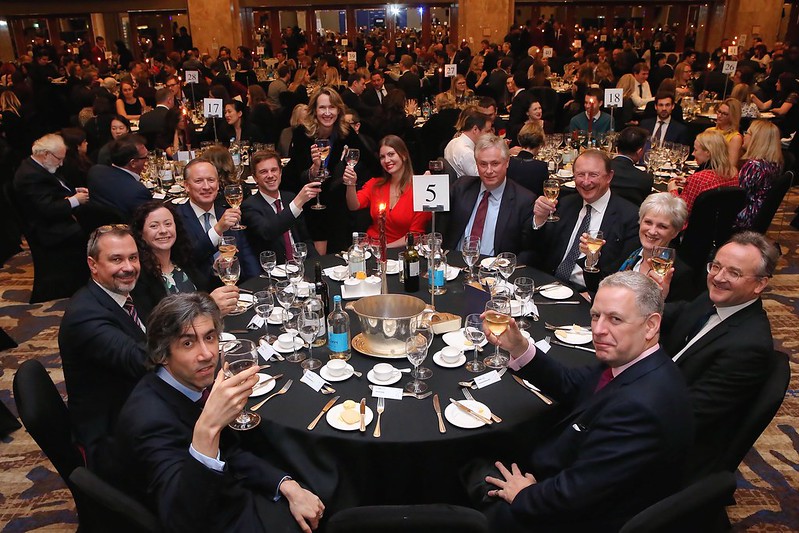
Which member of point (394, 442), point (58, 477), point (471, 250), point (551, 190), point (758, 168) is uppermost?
point (551, 190)

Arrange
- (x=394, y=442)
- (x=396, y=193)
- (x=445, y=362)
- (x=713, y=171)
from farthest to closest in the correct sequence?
(x=713, y=171) → (x=396, y=193) → (x=445, y=362) → (x=394, y=442)

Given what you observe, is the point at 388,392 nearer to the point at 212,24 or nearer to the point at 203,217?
the point at 203,217

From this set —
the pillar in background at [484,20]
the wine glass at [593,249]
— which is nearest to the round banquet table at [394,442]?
the wine glass at [593,249]

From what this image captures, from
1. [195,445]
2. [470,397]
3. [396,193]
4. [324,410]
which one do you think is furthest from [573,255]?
[195,445]

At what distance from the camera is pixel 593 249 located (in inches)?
140

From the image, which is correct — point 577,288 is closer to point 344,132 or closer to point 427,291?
point 427,291

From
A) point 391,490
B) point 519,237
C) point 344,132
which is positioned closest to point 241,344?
point 391,490

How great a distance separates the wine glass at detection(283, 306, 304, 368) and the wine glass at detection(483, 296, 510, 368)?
2.89ft

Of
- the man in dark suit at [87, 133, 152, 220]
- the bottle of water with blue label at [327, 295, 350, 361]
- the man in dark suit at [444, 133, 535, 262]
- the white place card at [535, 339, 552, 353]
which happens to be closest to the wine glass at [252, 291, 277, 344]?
the bottle of water with blue label at [327, 295, 350, 361]

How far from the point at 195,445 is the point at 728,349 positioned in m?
2.13

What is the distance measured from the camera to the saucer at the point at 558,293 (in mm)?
3523

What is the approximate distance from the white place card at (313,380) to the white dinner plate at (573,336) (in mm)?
1201

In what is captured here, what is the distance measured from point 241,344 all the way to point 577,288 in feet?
7.20

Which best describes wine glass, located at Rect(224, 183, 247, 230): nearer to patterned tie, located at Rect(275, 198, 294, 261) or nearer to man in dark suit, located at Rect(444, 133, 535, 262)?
patterned tie, located at Rect(275, 198, 294, 261)
